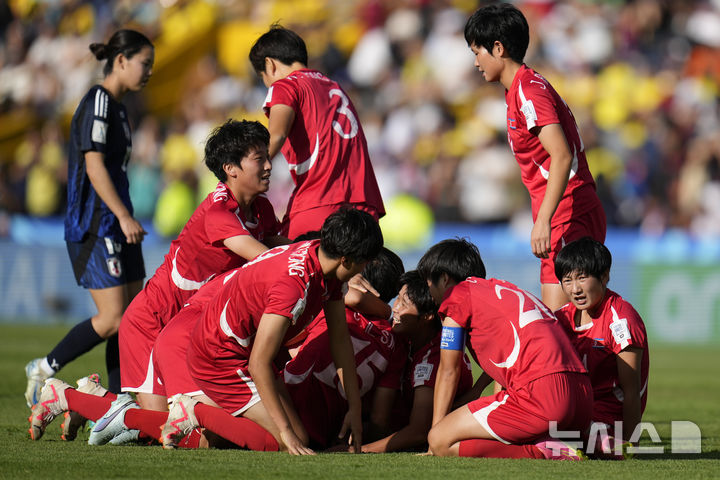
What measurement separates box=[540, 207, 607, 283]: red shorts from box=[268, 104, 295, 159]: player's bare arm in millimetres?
1647

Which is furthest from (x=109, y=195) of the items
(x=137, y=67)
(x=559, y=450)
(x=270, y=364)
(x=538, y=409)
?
(x=559, y=450)

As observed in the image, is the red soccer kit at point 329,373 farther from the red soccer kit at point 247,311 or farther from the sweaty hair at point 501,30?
the sweaty hair at point 501,30

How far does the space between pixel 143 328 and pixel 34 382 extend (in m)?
0.90

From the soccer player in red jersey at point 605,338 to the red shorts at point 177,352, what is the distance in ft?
6.50

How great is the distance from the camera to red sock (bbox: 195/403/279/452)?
4.95 meters

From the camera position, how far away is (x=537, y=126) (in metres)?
5.40

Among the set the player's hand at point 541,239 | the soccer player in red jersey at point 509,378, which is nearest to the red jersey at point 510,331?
the soccer player in red jersey at point 509,378

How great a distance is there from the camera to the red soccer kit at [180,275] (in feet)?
18.4

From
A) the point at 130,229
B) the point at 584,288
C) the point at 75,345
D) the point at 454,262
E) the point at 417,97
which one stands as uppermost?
the point at 417,97

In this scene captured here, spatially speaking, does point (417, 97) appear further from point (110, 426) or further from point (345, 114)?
point (110, 426)

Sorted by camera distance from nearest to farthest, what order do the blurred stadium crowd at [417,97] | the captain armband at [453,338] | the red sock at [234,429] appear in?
the captain armband at [453,338] → the red sock at [234,429] → the blurred stadium crowd at [417,97]

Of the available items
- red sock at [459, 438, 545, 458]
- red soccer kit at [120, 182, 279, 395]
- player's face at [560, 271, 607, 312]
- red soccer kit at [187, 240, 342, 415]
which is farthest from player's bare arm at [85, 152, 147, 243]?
player's face at [560, 271, 607, 312]

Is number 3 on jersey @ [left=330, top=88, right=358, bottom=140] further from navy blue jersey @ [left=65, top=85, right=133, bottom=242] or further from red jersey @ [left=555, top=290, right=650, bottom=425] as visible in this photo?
red jersey @ [left=555, top=290, right=650, bottom=425]

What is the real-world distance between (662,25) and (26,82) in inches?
452
